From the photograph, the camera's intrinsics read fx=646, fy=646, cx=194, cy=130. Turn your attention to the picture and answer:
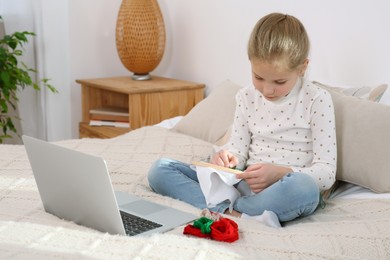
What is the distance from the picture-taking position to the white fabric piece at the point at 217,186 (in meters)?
1.65

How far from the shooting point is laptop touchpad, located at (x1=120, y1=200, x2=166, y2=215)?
1.58m

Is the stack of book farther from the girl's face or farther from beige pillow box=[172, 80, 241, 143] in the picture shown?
the girl's face

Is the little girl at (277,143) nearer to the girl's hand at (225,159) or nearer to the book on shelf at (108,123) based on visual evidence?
the girl's hand at (225,159)

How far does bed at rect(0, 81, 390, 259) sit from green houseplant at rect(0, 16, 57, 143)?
930mm

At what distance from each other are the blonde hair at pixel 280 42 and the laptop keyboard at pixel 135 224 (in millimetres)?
526

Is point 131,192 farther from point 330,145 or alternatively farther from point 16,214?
point 330,145

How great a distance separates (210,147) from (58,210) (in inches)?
30.4

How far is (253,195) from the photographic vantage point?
1641mm

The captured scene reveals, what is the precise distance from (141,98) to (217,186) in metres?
1.36

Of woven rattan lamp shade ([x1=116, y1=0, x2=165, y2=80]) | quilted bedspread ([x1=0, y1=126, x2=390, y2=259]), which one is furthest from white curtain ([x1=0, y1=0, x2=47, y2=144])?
quilted bedspread ([x1=0, y1=126, x2=390, y2=259])

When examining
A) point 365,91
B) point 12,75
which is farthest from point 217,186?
point 12,75

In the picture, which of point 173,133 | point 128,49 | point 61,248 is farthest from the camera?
point 128,49

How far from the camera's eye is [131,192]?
1.77 metres

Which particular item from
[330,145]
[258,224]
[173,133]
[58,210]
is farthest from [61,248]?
[173,133]
